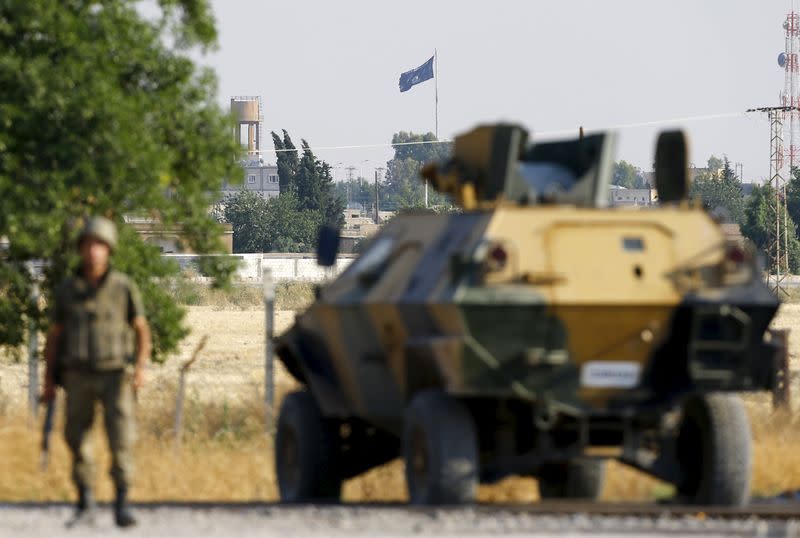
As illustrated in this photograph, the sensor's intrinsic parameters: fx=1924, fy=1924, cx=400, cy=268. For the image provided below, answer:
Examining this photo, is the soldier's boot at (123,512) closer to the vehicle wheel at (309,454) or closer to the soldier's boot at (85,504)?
the soldier's boot at (85,504)

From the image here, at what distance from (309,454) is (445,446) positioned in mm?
2529

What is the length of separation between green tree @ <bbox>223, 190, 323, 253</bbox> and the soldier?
106918 mm

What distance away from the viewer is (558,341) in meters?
12.1

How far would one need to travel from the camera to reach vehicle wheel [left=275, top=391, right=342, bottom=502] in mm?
14461

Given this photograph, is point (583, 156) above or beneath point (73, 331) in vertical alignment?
above

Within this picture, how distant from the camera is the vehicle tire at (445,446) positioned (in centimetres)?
1216

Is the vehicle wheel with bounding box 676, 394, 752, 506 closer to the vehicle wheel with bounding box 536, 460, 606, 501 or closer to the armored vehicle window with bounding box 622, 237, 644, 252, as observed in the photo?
the armored vehicle window with bounding box 622, 237, 644, 252

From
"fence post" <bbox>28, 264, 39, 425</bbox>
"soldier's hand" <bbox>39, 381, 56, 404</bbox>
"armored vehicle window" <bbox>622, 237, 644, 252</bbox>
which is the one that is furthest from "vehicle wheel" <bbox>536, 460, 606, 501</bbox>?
"fence post" <bbox>28, 264, 39, 425</bbox>

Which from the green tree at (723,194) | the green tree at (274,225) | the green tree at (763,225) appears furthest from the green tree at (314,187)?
the green tree at (723,194)

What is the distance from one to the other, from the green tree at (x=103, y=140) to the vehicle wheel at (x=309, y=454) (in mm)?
3187

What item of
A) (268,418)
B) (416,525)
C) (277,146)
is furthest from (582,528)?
(277,146)

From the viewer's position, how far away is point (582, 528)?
1111cm

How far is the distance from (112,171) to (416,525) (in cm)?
672

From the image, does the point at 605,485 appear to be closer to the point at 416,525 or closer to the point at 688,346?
the point at 688,346
